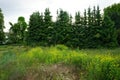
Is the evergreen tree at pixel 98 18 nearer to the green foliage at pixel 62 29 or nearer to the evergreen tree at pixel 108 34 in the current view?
the evergreen tree at pixel 108 34

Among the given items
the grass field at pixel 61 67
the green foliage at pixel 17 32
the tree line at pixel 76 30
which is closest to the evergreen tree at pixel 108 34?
the tree line at pixel 76 30

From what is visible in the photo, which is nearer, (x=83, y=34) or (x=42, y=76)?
(x=42, y=76)

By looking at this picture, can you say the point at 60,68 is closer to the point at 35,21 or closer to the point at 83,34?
the point at 83,34

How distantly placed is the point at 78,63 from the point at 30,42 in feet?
147

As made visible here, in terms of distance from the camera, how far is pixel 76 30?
5631 cm

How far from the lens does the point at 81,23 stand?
58.2 m

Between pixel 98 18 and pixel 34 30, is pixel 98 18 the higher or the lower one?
the higher one

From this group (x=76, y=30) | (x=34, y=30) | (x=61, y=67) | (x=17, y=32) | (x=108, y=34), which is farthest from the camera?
(x=17, y=32)

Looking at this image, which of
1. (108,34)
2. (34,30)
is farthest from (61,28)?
(108,34)

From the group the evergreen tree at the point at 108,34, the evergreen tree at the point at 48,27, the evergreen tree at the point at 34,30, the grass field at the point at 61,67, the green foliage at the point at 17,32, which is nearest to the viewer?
the grass field at the point at 61,67

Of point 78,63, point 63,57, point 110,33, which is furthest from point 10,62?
point 110,33

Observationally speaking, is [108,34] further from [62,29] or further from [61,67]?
[61,67]

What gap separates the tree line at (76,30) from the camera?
53.3m

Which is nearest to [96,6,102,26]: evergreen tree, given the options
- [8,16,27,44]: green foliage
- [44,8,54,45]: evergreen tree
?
[44,8,54,45]: evergreen tree
